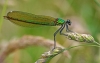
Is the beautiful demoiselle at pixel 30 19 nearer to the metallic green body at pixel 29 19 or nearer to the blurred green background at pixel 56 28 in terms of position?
the metallic green body at pixel 29 19

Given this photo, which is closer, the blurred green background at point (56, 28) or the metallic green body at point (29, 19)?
the metallic green body at point (29, 19)

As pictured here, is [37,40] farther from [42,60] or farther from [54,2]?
[54,2]

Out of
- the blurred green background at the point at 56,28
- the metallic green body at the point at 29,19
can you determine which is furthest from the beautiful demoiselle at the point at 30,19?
the blurred green background at the point at 56,28

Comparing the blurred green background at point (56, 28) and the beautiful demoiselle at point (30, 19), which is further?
the blurred green background at point (56, 28)

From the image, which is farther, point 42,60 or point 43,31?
point 43,31

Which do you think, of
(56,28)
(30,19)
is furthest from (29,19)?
(56,28)

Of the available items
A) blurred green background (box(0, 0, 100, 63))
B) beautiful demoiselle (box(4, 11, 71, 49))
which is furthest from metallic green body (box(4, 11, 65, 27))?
blurred green background (box(0, 0, 100, 63))

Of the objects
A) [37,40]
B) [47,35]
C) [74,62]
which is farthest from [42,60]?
[47,35]

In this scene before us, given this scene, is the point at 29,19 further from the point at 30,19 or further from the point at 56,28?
the point at 56,28
